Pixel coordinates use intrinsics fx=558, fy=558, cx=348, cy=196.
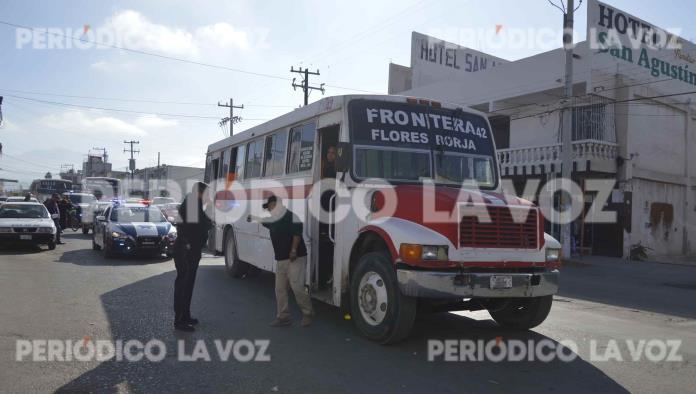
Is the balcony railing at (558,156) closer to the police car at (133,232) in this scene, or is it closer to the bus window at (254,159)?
the bus window at (254,159)

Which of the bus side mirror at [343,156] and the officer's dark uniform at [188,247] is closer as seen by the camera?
Result: the bus side mirror at [343,156]

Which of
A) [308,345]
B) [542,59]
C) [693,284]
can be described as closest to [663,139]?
[542,59]

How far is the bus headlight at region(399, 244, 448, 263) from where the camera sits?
5.71 m

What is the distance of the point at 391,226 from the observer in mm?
6020

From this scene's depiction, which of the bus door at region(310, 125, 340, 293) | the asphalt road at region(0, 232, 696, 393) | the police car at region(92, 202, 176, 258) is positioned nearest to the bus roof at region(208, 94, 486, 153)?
the bus door at region(310, 125, 340, 293)

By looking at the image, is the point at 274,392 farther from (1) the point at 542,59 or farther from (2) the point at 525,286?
(1) the point at 542,59

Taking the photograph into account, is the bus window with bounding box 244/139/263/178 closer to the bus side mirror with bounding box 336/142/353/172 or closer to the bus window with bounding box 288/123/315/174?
the bus window with bounding box 288/123/315/174

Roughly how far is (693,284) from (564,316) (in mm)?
8005

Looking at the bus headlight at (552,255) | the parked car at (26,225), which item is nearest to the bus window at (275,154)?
the bus headlight at (552,255)

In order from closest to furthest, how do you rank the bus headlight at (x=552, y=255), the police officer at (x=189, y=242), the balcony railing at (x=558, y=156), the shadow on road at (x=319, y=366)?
the shadow on road at (x=319, y=366)
the bus headlight at (x=552, y=255)
the police officer at (x=189, y=242)
the balcony railing at (x=558, y=156)

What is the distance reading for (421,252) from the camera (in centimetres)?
571

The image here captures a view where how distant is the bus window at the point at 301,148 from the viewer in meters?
8.02

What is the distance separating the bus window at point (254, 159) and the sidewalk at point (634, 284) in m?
6.62

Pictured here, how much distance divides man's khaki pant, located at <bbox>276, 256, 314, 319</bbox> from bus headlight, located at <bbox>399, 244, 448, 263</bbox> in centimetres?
179
